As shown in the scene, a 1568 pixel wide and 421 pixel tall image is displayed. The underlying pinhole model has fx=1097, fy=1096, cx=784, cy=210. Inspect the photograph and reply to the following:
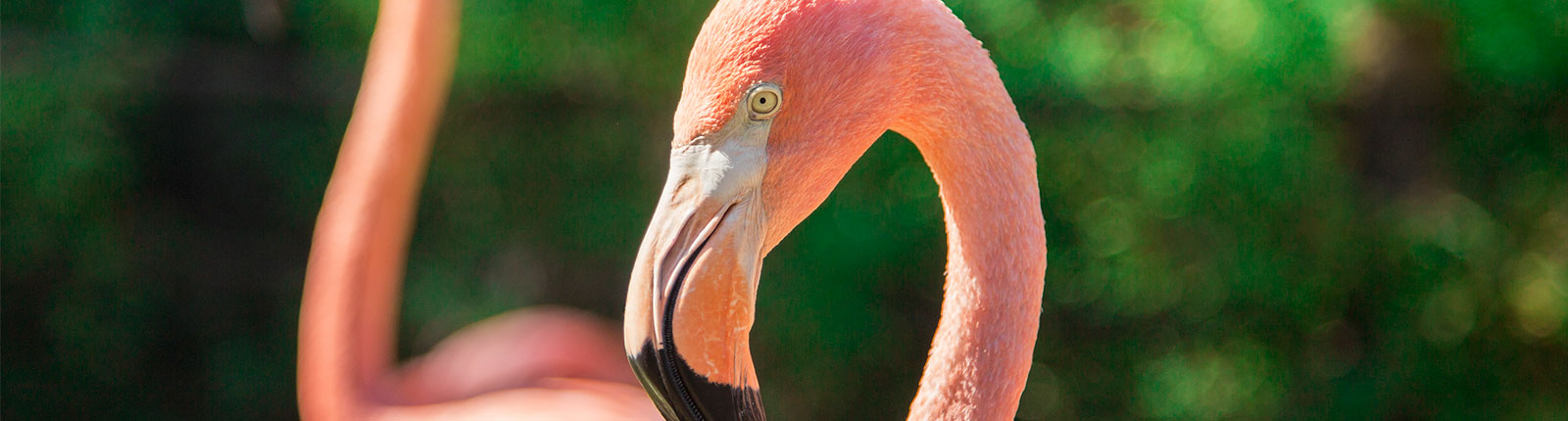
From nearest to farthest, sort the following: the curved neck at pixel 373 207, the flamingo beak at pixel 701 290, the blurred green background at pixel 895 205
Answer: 1. the flamingo beak at pixel 701 290
2. the curved neck at pixel 373 207
3. the blurred green background at pixel 895 205

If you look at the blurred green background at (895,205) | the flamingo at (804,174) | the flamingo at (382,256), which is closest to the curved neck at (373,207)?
the flamingo at (382,256)

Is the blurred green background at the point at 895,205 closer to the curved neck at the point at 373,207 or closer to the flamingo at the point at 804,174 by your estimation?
the curved neck at the point at 373,207

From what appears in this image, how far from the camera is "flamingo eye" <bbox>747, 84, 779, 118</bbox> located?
2.09ft

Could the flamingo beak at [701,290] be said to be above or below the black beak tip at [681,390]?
above

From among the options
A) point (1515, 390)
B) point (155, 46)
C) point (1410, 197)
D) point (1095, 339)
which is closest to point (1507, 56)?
point (1410, 197)

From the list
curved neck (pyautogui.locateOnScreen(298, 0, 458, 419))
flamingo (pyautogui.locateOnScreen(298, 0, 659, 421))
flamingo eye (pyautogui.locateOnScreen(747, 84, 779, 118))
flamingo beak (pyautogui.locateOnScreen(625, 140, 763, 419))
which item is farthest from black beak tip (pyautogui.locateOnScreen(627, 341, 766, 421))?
curved neck (pyautogui.locateOnScreen(298, 0, 458, 419))

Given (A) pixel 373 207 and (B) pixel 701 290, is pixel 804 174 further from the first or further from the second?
(A) pixel 373 207

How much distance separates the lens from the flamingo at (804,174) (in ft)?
2.08

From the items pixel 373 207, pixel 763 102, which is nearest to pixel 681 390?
pixel 763 102

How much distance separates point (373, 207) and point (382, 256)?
0.07 m

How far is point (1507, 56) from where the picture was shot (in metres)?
1.65

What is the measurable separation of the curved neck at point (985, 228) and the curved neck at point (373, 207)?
0.84 m

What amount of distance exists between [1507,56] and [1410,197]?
0.27 meters

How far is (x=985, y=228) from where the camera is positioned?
2.41ft
